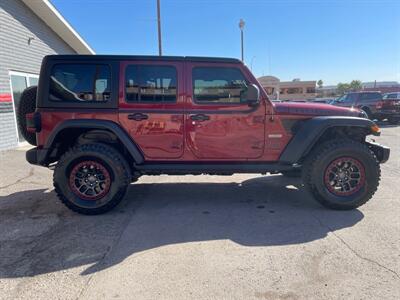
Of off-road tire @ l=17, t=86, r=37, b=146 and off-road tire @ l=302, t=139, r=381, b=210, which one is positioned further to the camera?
off-road tire @ l=17, t=86, r=37, b=146

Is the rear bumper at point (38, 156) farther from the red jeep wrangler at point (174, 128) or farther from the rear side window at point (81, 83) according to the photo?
the rear side window at point (81, 83)

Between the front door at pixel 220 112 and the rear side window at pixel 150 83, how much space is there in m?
0.25

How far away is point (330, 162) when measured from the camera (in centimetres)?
424

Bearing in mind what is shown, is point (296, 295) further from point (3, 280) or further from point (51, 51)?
point (51, 51)

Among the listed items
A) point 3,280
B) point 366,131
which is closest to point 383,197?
point 366,131

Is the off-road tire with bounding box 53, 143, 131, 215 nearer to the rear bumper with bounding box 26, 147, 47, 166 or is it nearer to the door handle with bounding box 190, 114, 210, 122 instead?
the rear bumper with bounding box 26, 147, 47, 166

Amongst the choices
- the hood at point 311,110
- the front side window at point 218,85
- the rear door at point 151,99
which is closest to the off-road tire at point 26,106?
the rear door at point 151,99

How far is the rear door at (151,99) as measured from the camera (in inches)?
165

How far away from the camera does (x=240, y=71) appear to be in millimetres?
4305

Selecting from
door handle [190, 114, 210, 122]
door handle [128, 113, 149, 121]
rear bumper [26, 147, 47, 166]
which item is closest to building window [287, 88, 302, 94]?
door handle [190, 114, 210, 122]

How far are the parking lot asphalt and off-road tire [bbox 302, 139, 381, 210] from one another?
16 centimetres

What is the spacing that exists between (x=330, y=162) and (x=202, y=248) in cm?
227

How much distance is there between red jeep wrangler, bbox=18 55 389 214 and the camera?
164 inches

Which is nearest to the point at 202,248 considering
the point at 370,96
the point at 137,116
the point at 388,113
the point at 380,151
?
the point at 137,116
